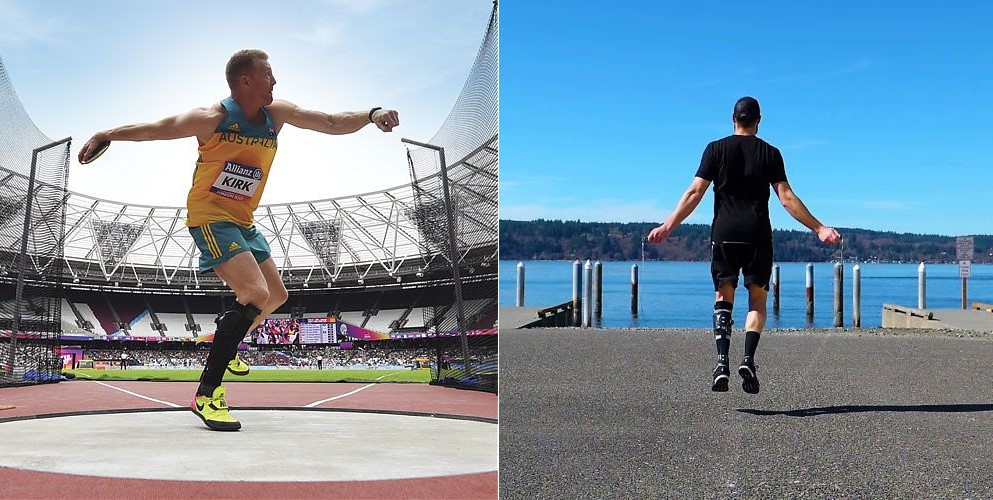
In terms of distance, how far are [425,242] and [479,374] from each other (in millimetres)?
1123

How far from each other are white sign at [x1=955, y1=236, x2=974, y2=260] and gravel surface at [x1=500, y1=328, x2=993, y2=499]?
72.2 feet

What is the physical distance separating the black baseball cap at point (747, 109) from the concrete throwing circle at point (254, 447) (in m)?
2.28

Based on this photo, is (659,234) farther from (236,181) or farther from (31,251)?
(31,251)

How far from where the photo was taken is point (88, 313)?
538 cm

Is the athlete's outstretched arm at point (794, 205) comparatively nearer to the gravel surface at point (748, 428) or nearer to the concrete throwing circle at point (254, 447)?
the gravel surface at point (748, 428)

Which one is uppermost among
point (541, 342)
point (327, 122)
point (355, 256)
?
point (327, 122)

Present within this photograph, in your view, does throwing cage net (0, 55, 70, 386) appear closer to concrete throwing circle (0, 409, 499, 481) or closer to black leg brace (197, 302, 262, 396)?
concrete throwing circle (0, 409, 499, 481)

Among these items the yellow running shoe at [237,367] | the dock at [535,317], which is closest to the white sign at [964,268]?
the dock at [535,317]

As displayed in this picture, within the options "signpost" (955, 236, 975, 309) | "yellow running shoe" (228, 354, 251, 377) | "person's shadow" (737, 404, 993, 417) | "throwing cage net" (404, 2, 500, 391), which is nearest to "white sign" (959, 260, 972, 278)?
"signpost" (955, 236, 975, 309)

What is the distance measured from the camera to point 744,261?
477 cm

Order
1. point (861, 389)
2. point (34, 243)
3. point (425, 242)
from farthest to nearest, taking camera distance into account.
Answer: point (861, 389) → point (425, 242) → point (34, 243)

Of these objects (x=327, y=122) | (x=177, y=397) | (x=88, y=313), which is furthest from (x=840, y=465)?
(x=88, y=313)

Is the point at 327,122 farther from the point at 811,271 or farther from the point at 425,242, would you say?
the point at 811,271

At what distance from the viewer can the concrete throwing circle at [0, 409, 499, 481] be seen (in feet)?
15.0
